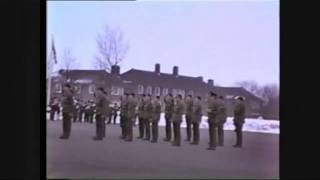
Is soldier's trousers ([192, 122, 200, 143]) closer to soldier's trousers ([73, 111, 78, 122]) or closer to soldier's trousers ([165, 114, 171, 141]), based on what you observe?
soldier's trousers ([165, 114, 171, 141])

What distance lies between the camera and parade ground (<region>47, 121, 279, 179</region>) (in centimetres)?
532

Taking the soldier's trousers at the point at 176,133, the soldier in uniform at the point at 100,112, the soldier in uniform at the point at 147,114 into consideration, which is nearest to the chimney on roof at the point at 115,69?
the soldier in uniform at the point at 100,112

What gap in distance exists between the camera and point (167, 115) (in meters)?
5.88

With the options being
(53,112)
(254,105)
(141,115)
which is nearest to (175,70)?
(141,115)

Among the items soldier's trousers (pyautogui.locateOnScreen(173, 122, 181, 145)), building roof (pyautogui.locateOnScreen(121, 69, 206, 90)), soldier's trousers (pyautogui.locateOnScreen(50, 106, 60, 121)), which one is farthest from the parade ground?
building roof (pyautogui.locateOnScreen(121, 69, 206, 90))

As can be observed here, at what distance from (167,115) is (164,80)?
0.42 metres

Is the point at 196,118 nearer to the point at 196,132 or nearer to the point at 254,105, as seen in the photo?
the point at 196,132

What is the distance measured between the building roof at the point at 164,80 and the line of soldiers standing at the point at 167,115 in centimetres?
15
